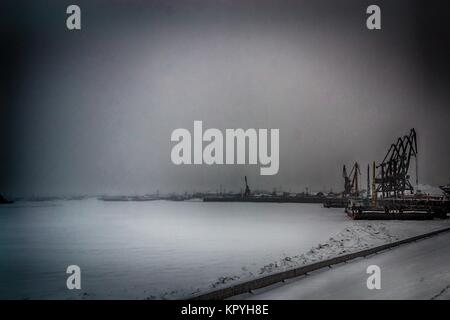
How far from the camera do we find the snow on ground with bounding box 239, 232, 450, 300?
14.7 ft

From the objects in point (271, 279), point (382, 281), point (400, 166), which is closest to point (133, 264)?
point (271, 279)

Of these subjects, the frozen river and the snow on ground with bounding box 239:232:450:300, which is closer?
the snow on ground with bounding box 239:232:450:300

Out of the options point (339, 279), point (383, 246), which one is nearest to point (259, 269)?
point (339, 279)

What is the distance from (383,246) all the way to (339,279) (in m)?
2.85

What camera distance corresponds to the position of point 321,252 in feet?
25.3

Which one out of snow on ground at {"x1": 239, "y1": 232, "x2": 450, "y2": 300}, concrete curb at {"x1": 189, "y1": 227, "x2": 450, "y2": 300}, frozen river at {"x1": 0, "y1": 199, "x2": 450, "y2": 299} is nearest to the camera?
concrete curb at {"x1": 189, "y1": 227, "x2": 450, "y2": 300}

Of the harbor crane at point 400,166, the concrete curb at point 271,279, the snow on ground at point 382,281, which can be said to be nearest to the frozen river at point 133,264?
the concrete curb at point 271,279

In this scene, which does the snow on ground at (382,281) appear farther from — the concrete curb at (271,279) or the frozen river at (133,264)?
the frozen river at (133,264)

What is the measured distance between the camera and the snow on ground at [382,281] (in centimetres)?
449

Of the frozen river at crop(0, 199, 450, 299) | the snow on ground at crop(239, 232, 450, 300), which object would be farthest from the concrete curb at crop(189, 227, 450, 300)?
the frozen river at crop(0, 199, 450, 299)

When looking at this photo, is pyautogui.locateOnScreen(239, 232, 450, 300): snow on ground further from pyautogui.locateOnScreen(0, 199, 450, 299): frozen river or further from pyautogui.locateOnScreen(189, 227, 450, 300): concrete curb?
pyautogui.locateOnScreen(0, 199, 450, 299): frozen river

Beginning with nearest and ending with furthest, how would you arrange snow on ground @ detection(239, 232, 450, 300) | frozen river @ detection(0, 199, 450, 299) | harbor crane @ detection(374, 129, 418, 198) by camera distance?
snow on ground @ detection(239, 232, 450, 300), frozen river @ detection(0, 199, 450, 299), harbor crane @ detection(374, 129, 418, 198)

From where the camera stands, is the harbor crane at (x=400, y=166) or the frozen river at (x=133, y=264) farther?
the harbor crane at (x=400, y=166)

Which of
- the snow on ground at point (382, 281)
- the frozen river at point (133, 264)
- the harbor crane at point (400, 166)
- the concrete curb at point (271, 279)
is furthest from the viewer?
the harbor crane at point (400, 166)
